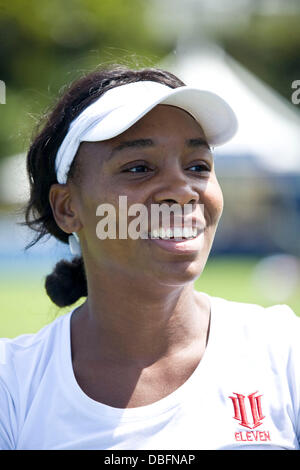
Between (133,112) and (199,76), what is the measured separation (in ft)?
48.6

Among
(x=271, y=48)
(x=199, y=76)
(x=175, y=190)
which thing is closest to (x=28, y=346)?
(x=175, y=190)

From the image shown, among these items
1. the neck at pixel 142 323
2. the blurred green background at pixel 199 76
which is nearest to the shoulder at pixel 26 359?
the neck at pixel 142 323

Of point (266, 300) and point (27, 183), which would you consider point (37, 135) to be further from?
point (266, 300)

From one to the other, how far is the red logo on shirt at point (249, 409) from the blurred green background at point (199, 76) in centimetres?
628

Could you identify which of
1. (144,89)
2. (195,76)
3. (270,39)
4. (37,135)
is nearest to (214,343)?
(144,89)

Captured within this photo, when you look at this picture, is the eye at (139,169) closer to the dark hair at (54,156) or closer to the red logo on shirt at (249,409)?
the dark hair at (54,156)

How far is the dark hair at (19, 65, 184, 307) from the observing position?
266 centimetres

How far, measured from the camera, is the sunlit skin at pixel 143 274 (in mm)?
2350

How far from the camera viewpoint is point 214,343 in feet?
7.97

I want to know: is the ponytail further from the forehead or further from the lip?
the lip

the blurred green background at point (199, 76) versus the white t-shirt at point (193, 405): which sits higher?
the blurred green background at point (199, 76)

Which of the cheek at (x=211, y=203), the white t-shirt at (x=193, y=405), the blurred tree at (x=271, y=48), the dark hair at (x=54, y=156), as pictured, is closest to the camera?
the white t-shirt at (x=193, y=405)

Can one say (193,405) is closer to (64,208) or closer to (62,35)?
(64,208)
